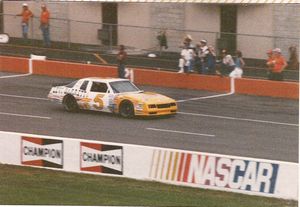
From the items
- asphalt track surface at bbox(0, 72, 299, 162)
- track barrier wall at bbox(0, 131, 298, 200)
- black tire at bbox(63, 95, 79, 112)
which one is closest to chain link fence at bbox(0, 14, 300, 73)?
asphalt track surface at bbox(0, 72, 299, 162)

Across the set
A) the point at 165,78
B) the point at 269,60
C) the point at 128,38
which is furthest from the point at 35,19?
the point at 269,60

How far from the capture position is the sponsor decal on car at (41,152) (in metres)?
19.5

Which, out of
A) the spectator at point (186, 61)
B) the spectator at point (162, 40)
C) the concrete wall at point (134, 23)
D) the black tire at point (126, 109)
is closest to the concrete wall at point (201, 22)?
the spectator at point (186, 61)

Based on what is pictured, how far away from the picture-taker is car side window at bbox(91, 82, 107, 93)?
78.9ft

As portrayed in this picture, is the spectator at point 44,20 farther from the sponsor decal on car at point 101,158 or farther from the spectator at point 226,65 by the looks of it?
the sponsor decal on car at point 101,158

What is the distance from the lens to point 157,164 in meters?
18.4

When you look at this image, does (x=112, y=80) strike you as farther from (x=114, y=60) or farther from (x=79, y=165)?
(x=79, y=165)

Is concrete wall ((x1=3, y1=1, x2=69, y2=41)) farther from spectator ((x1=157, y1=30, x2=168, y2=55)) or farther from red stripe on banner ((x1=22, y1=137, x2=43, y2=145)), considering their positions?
red stripe on banner ((x1=22, y1=137, x2=43, y2=145))

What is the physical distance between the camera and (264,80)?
24.4 meters

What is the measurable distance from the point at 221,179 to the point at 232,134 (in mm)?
4626

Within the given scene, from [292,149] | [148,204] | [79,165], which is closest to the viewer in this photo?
[148,204]

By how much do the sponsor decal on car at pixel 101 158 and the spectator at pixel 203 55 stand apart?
21.7ft

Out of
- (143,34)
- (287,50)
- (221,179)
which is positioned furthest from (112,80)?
(221,179)

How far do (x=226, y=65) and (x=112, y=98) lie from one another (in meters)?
3.72
